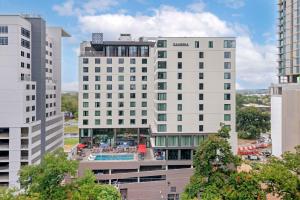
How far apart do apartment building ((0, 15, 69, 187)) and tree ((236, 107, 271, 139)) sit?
5160 centimetres

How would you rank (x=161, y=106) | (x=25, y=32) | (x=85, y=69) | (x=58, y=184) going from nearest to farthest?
(x=58, y=184) → (x=25, y=32) → (x=161, y=106) → (x=85, y=69)

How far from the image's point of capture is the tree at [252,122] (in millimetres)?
77856

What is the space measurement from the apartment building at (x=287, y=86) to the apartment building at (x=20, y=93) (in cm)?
3072

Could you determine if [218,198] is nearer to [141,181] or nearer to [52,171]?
[52,171]

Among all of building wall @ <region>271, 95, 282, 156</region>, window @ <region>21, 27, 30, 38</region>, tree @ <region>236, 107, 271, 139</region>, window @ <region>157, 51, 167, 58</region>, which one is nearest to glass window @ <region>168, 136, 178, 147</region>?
window @ <region>157, 51, 167, 58</region>

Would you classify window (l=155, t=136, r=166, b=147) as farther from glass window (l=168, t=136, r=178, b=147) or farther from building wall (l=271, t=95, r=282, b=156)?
building wall (l=271, t=95, r=282, b=156)

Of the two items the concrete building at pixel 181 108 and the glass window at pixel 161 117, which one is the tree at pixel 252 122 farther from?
the glass window at pixel 161 117

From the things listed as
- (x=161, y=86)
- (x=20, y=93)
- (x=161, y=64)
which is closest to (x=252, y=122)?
(x=161, y=86)

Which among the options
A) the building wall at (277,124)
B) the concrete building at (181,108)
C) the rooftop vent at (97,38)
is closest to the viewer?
the concrete building at (181,108)

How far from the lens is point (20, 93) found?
36031 millimetres

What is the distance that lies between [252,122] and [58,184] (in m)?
64.2

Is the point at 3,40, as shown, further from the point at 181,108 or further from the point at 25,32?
the point at 181,108

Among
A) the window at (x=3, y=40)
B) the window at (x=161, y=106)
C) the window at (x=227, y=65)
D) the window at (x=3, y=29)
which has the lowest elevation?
the window at (x=161, y=106)

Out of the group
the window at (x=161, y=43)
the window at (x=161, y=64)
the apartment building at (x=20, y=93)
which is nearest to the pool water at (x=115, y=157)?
the apartment building at (x=20, y=93)
